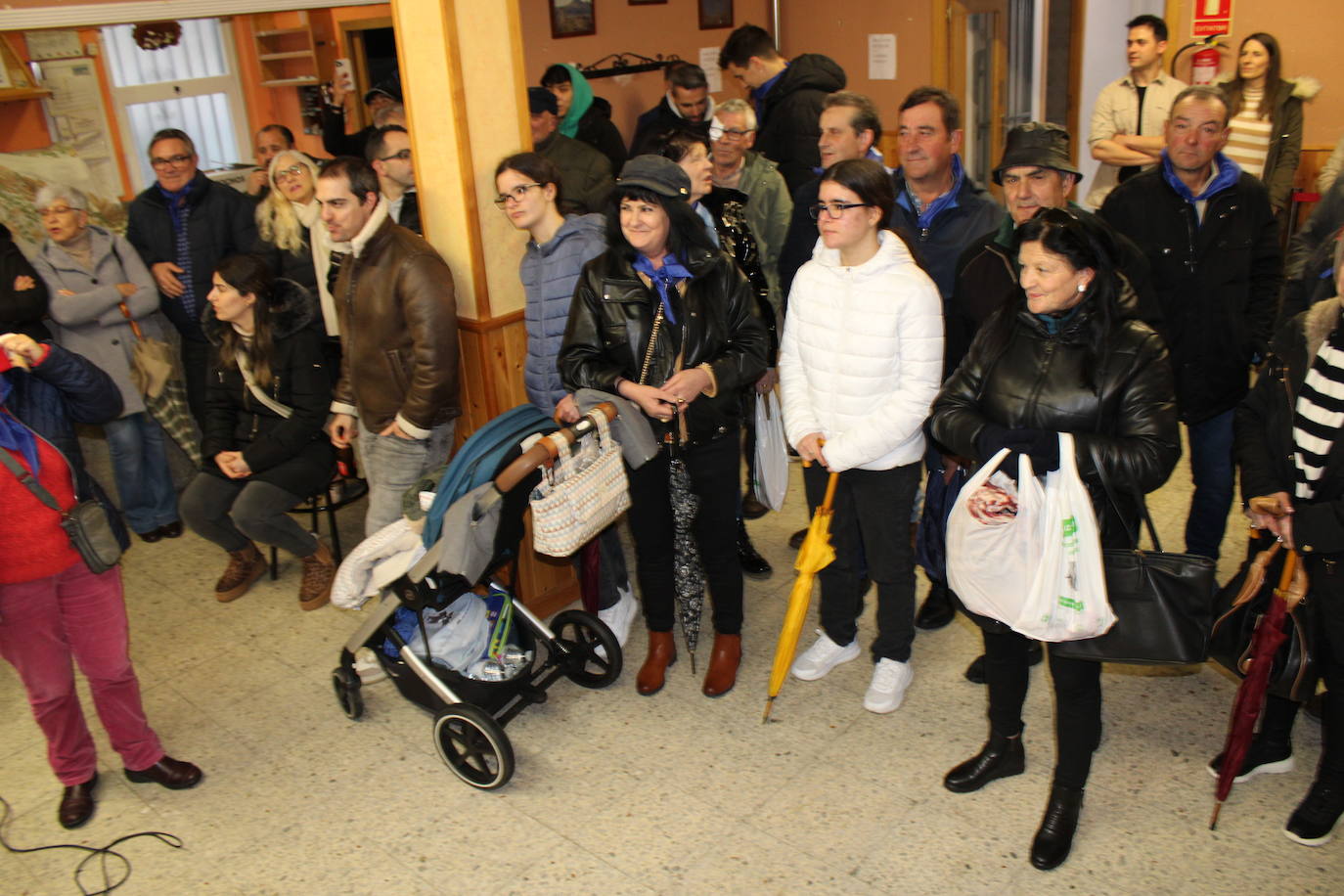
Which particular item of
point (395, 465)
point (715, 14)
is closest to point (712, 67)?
point (715, 14)

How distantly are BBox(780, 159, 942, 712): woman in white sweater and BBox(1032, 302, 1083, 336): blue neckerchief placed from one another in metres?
0.42

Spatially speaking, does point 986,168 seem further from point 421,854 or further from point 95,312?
point 421,854

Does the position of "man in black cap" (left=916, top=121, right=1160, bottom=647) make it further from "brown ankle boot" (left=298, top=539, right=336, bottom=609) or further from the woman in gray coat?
the woman in gray coat

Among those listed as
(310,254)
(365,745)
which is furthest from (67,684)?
(310,254)

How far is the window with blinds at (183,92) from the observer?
22.1 ft

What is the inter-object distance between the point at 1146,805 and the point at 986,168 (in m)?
6.69

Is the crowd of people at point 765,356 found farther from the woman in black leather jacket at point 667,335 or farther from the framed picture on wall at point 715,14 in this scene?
the framed picture on wall at point 715,14

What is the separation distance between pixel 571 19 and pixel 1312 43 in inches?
190

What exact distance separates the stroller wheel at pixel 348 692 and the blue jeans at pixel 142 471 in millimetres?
1908

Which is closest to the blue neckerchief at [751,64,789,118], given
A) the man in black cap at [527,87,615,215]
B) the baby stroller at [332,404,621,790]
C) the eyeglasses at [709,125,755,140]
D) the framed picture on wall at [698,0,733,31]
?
the man in black cap at [527,87,615,215]

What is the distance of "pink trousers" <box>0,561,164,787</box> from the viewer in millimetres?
2875

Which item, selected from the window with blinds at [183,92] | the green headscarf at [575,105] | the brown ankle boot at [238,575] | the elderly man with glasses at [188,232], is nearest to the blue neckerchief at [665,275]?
the brown ankle boot at [238,575]

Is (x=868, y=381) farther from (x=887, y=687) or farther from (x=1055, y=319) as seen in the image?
(x=887, y=687)

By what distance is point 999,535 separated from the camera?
247 centimetres
